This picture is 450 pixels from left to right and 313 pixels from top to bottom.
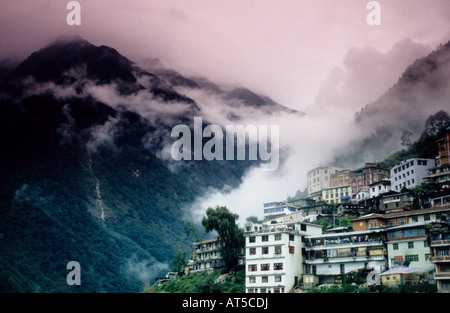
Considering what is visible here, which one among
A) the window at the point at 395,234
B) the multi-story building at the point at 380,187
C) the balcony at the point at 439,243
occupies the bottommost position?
the balcony at the point at 439,243

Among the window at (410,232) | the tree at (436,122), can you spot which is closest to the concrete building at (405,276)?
the window at (410,232)

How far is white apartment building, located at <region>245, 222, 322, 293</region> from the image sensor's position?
58.2 meters

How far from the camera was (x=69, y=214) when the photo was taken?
456 ft

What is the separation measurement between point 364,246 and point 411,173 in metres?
37.7

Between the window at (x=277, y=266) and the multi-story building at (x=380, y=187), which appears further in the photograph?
the multi-story building at (x=380, y=187)

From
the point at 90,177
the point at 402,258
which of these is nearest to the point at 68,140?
the point at 90,177

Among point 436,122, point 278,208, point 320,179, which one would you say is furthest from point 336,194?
point 436,122

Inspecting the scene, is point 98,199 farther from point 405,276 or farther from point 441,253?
point 441,253

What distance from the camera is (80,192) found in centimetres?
14750

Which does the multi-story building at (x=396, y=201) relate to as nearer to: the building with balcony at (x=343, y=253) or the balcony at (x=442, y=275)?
the building with balcony at (x=343, y=253)

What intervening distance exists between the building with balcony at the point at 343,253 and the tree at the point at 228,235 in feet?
39.2

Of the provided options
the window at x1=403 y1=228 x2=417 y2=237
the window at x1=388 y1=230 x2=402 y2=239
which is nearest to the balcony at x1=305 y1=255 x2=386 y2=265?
the window at x1=388 y1=230 x2=402 y2=239

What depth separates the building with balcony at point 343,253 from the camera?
5428 centimetres
